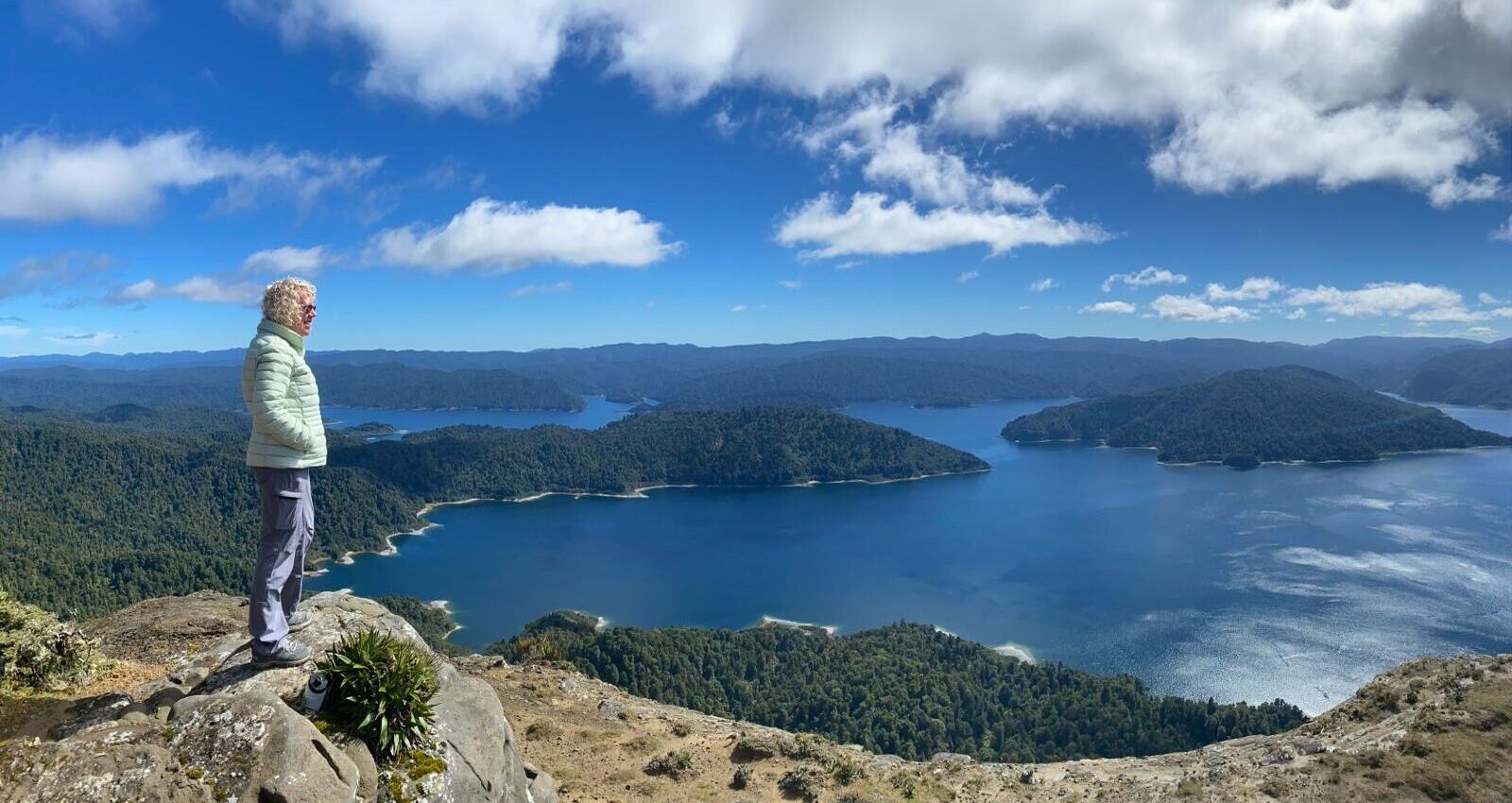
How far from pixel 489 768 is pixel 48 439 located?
179 m

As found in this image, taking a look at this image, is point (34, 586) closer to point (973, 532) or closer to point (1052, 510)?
point (973, 532)

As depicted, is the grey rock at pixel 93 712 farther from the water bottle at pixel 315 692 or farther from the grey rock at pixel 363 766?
the grey rock at pixel 363 766

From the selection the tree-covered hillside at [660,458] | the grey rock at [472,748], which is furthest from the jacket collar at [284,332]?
the tree-covered hillside at [660,458]

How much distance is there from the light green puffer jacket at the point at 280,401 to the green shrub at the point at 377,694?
5.96 feet

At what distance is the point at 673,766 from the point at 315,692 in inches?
324

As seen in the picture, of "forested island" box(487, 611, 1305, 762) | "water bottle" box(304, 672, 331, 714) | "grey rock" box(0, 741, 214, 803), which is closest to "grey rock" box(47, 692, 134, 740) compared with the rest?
"grey rock" box(0, 741, 214, 803)

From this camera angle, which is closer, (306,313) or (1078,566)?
(306,313)

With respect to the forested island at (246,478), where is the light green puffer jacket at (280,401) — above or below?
above

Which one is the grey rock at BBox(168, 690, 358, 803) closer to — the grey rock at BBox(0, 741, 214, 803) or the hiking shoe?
the grey rock at BBox(0, 741, 214, 803)

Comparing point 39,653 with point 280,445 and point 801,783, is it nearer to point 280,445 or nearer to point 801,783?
point 280,445

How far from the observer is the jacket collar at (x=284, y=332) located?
6.43 metres

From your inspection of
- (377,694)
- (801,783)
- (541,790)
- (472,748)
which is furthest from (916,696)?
(377,694)

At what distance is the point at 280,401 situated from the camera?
6.38 m

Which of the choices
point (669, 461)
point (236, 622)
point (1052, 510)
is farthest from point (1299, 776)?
point (669, 461)
